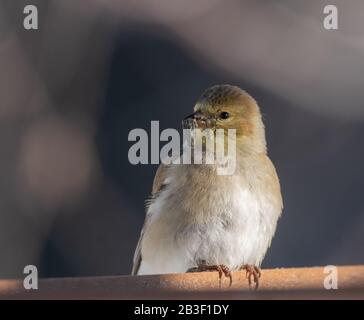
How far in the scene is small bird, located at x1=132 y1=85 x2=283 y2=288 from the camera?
3443 millimetres

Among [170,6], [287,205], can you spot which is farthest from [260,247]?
[170,6]

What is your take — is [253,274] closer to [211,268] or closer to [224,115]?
[211,268]

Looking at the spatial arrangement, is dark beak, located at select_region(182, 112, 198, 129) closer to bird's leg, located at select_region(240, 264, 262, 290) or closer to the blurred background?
bird's leg, located at select_region(240, 264, 262, 290)

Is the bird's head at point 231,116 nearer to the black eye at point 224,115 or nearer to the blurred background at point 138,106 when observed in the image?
the black eye at point 224,115

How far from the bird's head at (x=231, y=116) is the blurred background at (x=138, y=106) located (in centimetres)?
112

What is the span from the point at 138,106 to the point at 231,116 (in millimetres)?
1585

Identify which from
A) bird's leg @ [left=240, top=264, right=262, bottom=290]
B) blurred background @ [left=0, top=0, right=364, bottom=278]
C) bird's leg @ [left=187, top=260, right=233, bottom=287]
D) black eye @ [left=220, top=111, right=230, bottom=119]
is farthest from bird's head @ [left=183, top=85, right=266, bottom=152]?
blurred background @ [left=0, top=0, right=364, bottom=278]

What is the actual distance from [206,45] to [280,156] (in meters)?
0.80

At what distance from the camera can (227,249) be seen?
3461 mm

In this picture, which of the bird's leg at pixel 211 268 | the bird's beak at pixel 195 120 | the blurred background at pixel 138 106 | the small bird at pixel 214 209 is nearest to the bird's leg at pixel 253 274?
the bird's leg at pixel 211 268

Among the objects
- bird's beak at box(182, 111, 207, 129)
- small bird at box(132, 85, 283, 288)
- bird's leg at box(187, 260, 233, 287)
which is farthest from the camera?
bird's beak at box(182, 111, 207, 129)

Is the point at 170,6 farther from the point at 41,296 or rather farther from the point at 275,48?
the point at 41,296

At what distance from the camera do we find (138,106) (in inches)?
207

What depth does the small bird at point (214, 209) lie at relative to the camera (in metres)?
3.44
